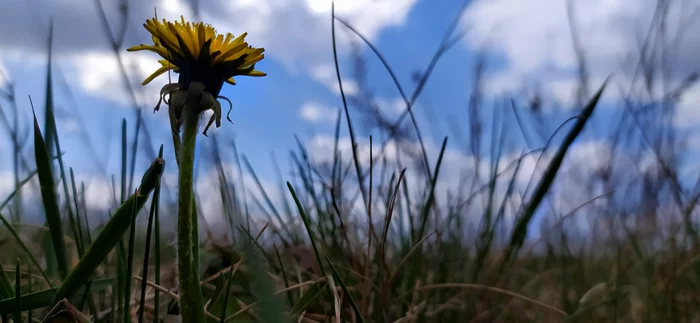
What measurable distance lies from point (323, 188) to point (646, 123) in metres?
0.97

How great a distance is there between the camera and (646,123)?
160 cm

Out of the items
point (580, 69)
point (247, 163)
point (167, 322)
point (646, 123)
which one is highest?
point (580, 69)

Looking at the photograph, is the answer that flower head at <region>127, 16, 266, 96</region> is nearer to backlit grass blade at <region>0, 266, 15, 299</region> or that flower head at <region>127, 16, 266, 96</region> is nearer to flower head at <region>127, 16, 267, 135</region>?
flower head at <region>127, 16, 267, 135</region>

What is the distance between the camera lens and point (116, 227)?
0.66 m

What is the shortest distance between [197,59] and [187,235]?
0.73ft

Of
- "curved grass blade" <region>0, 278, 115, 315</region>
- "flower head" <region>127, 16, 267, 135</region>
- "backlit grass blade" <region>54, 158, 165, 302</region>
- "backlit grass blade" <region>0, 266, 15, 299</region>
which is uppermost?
"flower head" <region>127, 16, 267, 135</region>

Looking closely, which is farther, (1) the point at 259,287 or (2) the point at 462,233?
(2) the point at 462,233

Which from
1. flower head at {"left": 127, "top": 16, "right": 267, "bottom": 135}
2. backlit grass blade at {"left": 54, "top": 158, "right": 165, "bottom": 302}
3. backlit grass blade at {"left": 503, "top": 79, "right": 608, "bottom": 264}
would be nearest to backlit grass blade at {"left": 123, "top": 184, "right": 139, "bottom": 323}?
backlit grass blade at {"left": 54, "top": 158, "right": 165, "bottom": 302}

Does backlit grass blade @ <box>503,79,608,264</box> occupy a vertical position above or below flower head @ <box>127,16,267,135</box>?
below

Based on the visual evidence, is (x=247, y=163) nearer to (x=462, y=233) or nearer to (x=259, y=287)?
(x=462, y=233)

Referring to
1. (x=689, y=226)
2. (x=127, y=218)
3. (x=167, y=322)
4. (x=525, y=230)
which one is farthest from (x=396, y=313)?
(x=689, y=226)

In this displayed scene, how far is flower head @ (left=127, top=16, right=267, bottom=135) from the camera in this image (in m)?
0.68

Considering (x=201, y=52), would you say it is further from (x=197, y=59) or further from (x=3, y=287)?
(x=3, y=287)

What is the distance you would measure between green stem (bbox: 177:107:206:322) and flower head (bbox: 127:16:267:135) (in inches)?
0.9
